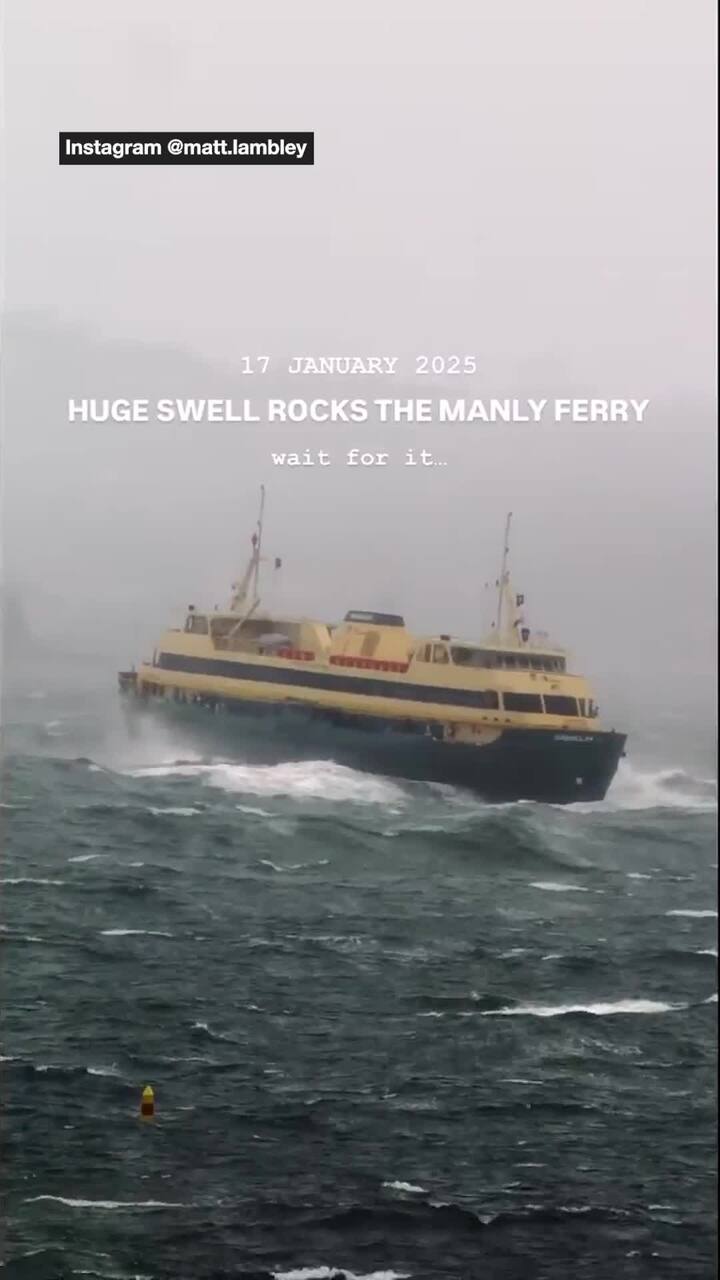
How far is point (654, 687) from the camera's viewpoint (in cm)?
334

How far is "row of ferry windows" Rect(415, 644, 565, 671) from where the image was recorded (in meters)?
3.48

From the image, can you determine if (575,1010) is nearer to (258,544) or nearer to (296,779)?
(296,779)

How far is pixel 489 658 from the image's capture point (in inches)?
139

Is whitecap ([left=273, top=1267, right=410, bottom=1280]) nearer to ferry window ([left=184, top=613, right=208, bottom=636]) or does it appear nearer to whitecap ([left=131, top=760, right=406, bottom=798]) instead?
whitecap ([left=131, top=760, right=406, bottom=798])

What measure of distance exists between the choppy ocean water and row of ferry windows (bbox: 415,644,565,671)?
16.3 inches

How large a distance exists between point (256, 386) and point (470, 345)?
0.63 metres

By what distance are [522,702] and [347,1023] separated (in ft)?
3.55

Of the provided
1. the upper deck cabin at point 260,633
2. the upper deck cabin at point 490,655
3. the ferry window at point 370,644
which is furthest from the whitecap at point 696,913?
the upper deck cabin at point 260,633

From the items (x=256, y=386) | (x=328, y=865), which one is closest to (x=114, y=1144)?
(x=328, y=865)

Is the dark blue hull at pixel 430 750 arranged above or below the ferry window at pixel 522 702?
below

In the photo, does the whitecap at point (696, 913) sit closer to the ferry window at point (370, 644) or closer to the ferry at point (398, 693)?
the ferry at point (398, 693)

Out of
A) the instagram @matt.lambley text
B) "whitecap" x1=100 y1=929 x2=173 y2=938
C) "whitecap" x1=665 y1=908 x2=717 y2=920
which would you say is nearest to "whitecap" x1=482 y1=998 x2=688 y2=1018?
"whitecap" x1=665 y1=908 x2=717 y2=920

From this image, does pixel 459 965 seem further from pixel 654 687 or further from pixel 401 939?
pixel 654 687

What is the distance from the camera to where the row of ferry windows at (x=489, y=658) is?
11.4 ft
